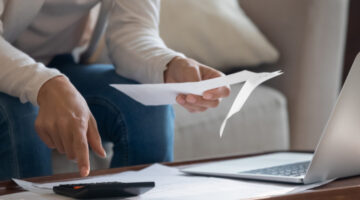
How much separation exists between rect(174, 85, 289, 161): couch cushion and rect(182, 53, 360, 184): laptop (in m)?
0.54

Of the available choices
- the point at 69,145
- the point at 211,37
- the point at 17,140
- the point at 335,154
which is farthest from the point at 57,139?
the point at 211,37

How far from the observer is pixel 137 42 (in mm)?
930

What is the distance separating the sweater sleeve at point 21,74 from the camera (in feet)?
2.28

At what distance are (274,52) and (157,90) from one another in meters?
0.95

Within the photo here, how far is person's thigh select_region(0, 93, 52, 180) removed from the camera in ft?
2.39

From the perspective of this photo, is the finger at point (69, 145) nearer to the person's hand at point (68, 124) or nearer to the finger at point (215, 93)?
the person's hand at point (68, 124)

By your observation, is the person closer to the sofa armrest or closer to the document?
the document

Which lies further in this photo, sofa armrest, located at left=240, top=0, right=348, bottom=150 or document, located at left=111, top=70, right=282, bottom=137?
sofa armrest, located at left=240, top=0, right=348, bottom=150

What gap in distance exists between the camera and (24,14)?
33.3 inches

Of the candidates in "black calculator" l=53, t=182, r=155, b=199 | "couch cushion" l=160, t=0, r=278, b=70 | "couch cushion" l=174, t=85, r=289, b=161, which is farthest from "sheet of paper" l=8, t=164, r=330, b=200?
"couch cushion" l=160, t=0, r=278, b=70

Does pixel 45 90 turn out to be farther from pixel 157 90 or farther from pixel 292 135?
pixel 292 135

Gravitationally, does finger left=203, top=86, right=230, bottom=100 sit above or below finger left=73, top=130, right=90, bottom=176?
above

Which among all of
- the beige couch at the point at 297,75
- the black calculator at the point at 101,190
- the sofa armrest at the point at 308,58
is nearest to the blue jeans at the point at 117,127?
the black calculator at the point at 101,190

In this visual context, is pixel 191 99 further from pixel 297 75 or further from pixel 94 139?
pixel 297 75
